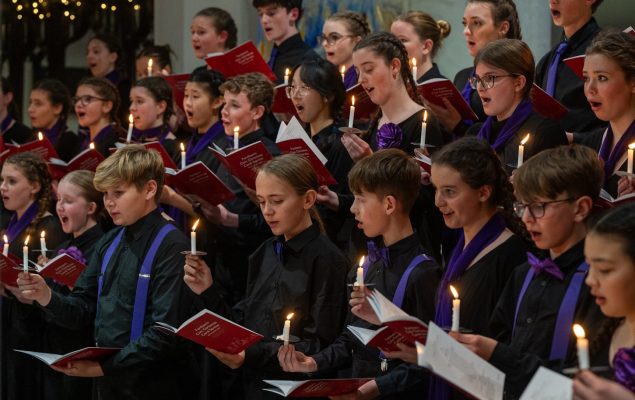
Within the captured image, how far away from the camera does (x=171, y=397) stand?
4699 mm

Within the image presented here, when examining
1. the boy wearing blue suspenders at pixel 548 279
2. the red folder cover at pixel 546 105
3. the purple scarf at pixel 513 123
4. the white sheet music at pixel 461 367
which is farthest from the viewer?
the purple scarf at pixel 513 123

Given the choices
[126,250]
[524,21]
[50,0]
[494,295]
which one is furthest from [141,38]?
[494,295]

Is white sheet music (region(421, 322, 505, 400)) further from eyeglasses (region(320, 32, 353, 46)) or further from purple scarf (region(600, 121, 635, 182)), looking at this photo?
eyeglasses (region(320, 32, 353, 46))

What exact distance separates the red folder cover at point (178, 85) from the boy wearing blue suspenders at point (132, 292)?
5.06 feet

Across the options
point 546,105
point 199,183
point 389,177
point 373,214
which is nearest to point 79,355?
point 199,183

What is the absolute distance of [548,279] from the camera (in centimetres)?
338

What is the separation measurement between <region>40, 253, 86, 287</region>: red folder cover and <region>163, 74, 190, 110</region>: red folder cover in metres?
1.65

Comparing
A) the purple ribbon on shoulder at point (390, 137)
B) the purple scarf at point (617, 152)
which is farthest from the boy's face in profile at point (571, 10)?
the purple scarf at point (617, 152)

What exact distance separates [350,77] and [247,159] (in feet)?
4.80

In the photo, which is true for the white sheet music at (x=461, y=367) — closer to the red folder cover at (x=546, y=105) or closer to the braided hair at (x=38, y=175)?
the red folder cover at (x=546, y=105)

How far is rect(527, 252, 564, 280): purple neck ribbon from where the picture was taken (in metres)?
3.35

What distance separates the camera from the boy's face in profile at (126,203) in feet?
15.9

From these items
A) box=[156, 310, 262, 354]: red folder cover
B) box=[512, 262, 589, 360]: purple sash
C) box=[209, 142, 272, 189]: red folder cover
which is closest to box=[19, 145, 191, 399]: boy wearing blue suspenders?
box=[209, 142, 272, 189]: red folder cover

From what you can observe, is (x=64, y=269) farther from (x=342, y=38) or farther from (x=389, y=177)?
(x=342, y=38)
